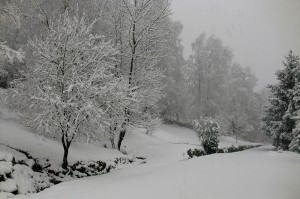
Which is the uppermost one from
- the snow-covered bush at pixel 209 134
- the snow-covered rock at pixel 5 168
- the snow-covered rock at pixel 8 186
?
the snow-covered bush at pixel 209 134

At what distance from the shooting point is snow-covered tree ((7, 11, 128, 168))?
12.4 metres

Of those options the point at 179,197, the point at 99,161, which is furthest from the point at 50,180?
the point at 179,197

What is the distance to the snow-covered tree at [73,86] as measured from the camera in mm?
12391

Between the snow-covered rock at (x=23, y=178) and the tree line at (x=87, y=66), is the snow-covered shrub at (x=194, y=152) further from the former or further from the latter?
the snow-covered rock at (x=23, y=178)

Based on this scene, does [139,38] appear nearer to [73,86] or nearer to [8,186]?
[73,86]

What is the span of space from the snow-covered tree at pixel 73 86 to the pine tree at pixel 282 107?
879 inches

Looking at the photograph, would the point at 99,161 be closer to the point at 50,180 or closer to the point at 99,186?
the point at 50,180

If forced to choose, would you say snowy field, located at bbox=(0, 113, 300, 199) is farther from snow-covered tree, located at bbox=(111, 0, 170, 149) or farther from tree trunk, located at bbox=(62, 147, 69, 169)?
snow-covered tree, located at bbox=(111, 0, 170, 149)

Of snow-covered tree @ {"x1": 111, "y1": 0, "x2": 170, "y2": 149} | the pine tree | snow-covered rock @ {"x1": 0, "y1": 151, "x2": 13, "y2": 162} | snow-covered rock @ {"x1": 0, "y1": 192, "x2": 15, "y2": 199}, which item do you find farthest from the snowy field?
the pine tree

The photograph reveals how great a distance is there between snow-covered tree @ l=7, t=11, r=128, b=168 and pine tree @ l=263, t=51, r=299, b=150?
73.2 ft

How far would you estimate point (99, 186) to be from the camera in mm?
10172

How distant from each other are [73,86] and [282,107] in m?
25.6

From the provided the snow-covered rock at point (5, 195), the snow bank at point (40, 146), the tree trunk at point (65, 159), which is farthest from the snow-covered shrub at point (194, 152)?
the snow-covered rock at point (5, 195)

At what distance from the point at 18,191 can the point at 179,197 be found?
4.86m
